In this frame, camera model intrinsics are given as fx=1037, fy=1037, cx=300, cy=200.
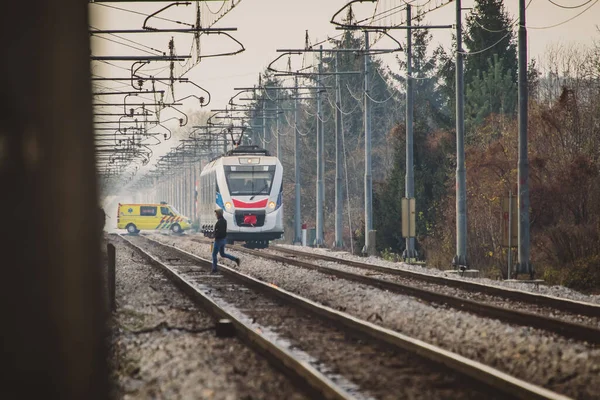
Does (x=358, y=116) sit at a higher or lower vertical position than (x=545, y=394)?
higher

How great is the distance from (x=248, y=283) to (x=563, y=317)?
907cm

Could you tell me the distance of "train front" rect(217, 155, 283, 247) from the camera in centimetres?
3888

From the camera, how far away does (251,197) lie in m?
38.9

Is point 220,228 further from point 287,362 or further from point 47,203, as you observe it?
point 47,203

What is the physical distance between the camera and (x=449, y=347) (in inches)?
470

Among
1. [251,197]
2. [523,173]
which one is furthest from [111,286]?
[251,197]

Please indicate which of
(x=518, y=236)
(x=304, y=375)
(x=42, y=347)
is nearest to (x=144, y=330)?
(x=304, y=375)

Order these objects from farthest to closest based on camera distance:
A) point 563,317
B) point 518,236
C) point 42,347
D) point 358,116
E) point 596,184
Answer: point 358,116 → point 596,184 → point 518,236 → point 563,317 → point 42,347

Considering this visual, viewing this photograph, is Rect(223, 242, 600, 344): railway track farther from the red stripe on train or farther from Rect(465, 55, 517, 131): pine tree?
Rect(465, 55, 517, 131): pine tree

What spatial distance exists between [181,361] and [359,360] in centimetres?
183

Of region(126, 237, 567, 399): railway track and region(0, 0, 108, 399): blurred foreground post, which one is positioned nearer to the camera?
region(0, 0, 108, 399): blurred foreground post

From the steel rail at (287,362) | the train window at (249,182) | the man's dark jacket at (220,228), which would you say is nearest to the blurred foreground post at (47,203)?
the steel rail at (287,362)

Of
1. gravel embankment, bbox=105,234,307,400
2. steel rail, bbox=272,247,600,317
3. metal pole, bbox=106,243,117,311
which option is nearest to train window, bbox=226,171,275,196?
steel rail, bbox=272,247,600,317

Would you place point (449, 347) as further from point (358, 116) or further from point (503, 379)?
point (358, 116)
